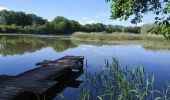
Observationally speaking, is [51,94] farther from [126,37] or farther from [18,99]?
[126,37]

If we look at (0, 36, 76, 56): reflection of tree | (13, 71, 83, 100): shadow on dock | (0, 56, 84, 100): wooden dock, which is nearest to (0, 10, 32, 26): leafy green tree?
(0, 36, 76, 56): reflection of tree

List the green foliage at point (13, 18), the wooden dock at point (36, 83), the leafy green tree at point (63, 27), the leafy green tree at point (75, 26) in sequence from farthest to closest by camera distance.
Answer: the green foliage at point (13, 18) < the leafy green tree at point (75, 26) < the leafy green tree at point (63, 27) < the wooden dock at point (36, 83)

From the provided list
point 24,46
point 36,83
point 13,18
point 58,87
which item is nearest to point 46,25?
point 13,18

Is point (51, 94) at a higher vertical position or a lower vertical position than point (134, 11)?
lower

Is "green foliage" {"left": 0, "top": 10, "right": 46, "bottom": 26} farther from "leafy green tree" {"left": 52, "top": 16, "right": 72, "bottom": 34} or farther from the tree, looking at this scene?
the tree

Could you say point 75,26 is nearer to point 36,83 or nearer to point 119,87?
point 36,83

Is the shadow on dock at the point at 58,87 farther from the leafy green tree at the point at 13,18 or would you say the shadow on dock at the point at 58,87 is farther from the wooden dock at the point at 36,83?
the leafy green tree at the point at 13,18

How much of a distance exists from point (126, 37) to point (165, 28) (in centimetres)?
3497

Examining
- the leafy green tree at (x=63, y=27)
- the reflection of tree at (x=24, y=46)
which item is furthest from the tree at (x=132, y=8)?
the leafy green tree at (x=63, y=27)

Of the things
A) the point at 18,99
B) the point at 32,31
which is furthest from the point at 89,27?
the point at 18,99

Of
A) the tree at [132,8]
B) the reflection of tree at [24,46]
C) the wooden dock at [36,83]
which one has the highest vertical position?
the tree at [132,8]

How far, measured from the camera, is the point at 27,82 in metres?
8.90

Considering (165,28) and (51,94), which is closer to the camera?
(165,28)

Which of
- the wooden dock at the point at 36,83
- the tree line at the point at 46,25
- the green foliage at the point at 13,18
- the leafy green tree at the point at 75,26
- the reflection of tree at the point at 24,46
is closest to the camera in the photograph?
the wooden dock at the point at 36,83
